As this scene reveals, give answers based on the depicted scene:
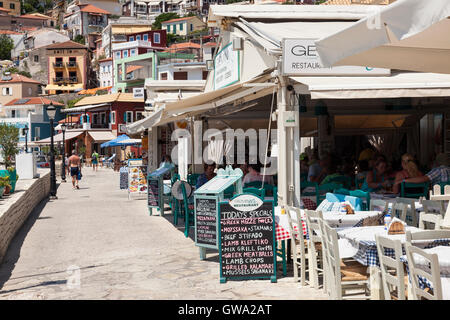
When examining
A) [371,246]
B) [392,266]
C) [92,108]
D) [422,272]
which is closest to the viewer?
[422,272]

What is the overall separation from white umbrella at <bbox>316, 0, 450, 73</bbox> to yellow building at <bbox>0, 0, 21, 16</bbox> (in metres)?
158

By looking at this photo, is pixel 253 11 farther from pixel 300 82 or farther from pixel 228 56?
pixel 300 82

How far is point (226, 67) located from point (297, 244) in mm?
5144

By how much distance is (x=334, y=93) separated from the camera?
792 cm

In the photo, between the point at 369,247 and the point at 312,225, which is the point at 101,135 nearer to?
the point at 312,225

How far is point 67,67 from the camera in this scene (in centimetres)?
10769

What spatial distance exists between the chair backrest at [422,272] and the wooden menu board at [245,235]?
10.0 ft

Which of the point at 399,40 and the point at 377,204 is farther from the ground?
the point at 399,40

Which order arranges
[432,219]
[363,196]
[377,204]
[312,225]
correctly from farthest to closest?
[363,196] < [377,204] < [312,225] < [432,219]

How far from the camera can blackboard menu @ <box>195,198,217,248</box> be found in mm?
Result: 8695

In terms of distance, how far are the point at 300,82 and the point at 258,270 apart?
264 centimetres

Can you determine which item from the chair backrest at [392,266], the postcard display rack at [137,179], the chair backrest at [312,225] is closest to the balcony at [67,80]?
the postcard display rack at [137,179]

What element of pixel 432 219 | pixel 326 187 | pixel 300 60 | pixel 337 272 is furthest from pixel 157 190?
pixel 337 272
